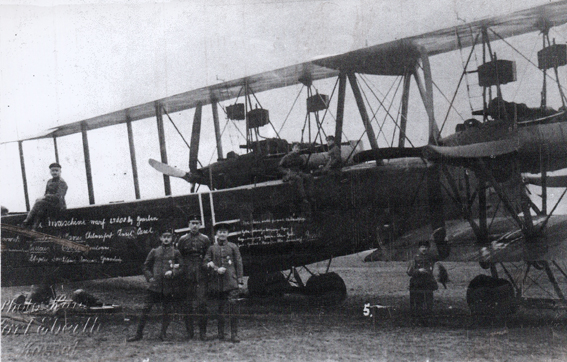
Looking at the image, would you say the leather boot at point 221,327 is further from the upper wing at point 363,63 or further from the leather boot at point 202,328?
the upper wing at point 363,63

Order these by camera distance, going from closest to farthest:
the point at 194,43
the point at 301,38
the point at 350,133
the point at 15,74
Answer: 1. the point at 15,74
2. the point at 301,38
3. the point at 194,43
4. the point at 350,133

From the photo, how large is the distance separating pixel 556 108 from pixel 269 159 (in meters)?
4.97

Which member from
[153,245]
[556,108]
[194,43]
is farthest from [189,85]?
[556,108]

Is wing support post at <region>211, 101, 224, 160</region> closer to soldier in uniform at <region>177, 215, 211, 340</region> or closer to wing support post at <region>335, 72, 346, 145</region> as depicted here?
wing support post at <region>335, 72, 346, 145</region>

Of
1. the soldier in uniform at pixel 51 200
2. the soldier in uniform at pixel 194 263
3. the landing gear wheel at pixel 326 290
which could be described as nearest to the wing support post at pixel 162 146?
the soldier in uniform at pixel 51 200

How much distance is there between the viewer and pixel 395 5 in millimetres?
7055

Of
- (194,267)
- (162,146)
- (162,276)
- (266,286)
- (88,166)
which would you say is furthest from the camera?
(88,166)

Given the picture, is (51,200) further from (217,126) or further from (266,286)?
(266,286)

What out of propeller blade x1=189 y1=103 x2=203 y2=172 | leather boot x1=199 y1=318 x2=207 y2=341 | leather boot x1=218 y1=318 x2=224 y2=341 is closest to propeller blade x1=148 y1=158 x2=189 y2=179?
propeller blade x1=189 y1=103 x2=203 y2=172

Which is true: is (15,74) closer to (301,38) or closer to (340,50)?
(301,38)

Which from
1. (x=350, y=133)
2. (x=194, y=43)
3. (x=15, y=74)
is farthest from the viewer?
(x=350, y=133)

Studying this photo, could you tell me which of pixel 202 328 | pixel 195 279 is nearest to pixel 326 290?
pixel 195 279

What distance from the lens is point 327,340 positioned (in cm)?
626

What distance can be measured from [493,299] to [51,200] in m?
6.68
